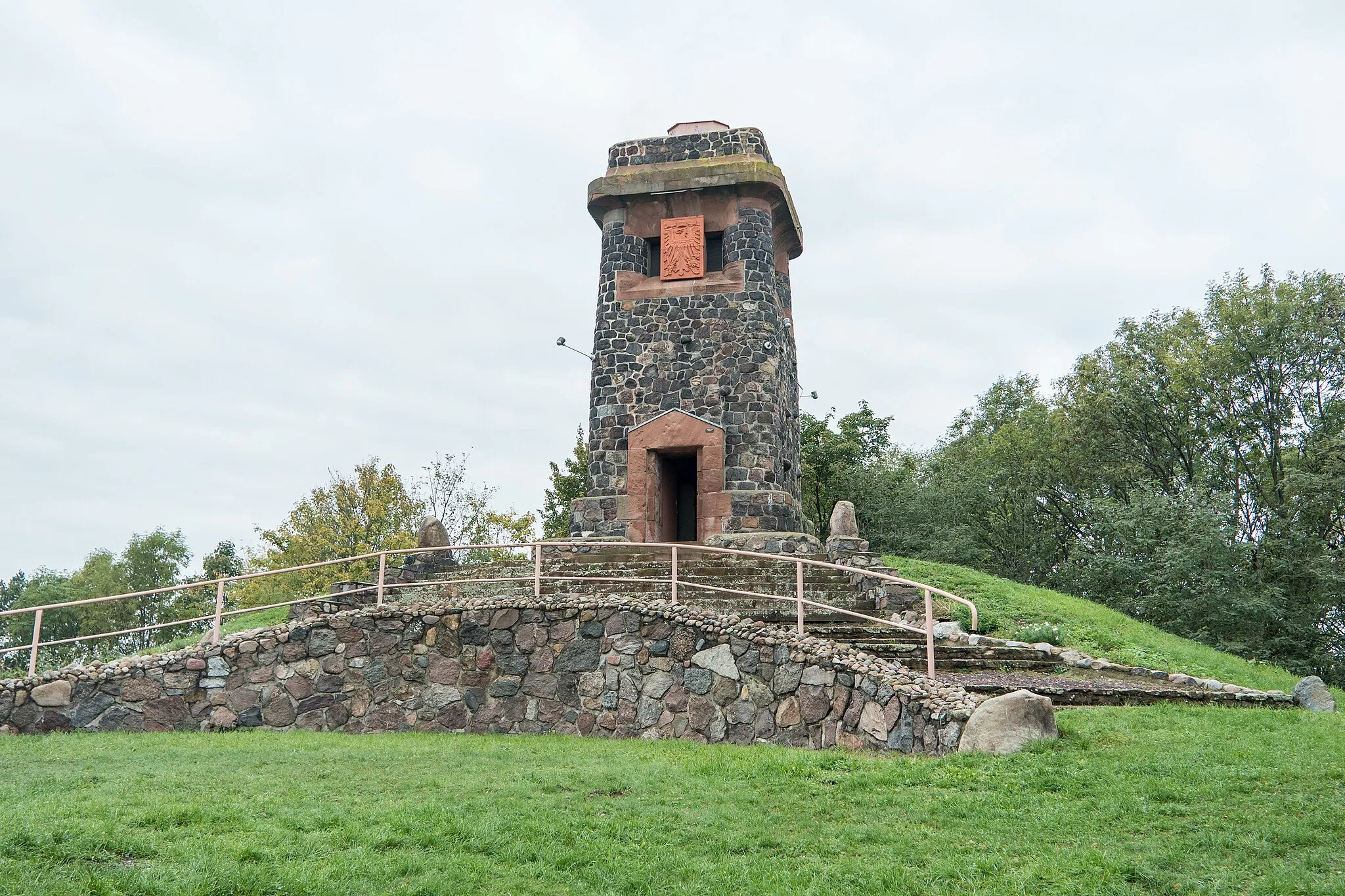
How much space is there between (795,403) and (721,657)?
34.6 feet

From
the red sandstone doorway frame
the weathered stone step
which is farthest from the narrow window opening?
the weathered stone step

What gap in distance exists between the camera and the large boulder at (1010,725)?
25.5ft

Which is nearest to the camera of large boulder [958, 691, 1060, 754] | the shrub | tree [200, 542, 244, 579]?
large boulder [958, 691, 1060, 754]

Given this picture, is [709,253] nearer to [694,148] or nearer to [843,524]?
[694,148]

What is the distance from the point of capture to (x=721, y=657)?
1065 centimetres

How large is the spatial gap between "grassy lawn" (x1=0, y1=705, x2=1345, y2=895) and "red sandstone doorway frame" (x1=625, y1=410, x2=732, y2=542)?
9.24m

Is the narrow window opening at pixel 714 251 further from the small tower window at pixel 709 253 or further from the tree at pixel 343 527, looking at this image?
the tree at pixel 343 527

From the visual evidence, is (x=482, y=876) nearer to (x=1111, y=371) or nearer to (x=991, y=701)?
(x=991, y=701)

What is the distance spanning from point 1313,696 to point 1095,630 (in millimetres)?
4479

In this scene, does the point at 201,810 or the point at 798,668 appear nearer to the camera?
the point at 201,810

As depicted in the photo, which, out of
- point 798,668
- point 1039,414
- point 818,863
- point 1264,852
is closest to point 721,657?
point 798,668

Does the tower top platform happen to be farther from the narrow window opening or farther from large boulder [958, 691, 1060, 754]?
large boulder [958, 691, 1060, 754]

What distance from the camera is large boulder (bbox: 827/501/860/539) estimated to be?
14.7m

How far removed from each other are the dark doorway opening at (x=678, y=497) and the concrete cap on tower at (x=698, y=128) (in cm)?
624
